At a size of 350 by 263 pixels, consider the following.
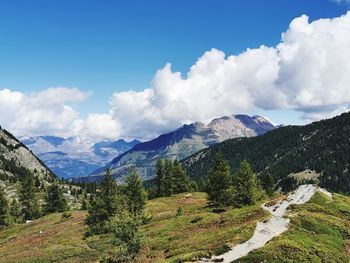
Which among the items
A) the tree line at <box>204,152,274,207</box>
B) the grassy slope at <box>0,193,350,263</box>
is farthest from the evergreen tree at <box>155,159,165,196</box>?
the tree line at <box>204,152,274,207</box>

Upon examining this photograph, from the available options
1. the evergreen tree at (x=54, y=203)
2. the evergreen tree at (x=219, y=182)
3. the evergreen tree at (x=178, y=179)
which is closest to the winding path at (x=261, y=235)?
the evergreen tree at (x=219, y=182)

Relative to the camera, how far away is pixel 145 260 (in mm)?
44719

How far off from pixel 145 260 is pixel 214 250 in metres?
9.45

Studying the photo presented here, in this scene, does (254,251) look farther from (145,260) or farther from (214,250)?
(145,260)

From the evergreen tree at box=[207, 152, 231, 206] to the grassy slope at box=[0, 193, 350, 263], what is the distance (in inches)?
222

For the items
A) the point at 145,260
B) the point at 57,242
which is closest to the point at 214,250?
the point at 145,260

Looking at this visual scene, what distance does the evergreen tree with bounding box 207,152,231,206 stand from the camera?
85.6 metres

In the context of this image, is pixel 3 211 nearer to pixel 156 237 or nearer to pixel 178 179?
pixel 178 179

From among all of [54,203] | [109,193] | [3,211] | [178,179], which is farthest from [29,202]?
[109,193]

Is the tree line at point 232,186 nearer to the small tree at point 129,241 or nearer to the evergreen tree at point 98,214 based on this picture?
the evergreen tree at point 98,214

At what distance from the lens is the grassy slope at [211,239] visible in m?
37.5

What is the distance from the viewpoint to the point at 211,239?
46.4 meters

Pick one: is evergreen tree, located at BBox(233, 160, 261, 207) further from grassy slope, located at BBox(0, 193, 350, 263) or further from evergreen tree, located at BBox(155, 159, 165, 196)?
evergreen tree, located at BBox(155, 159, 165, 196)

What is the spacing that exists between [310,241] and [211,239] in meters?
11.6
